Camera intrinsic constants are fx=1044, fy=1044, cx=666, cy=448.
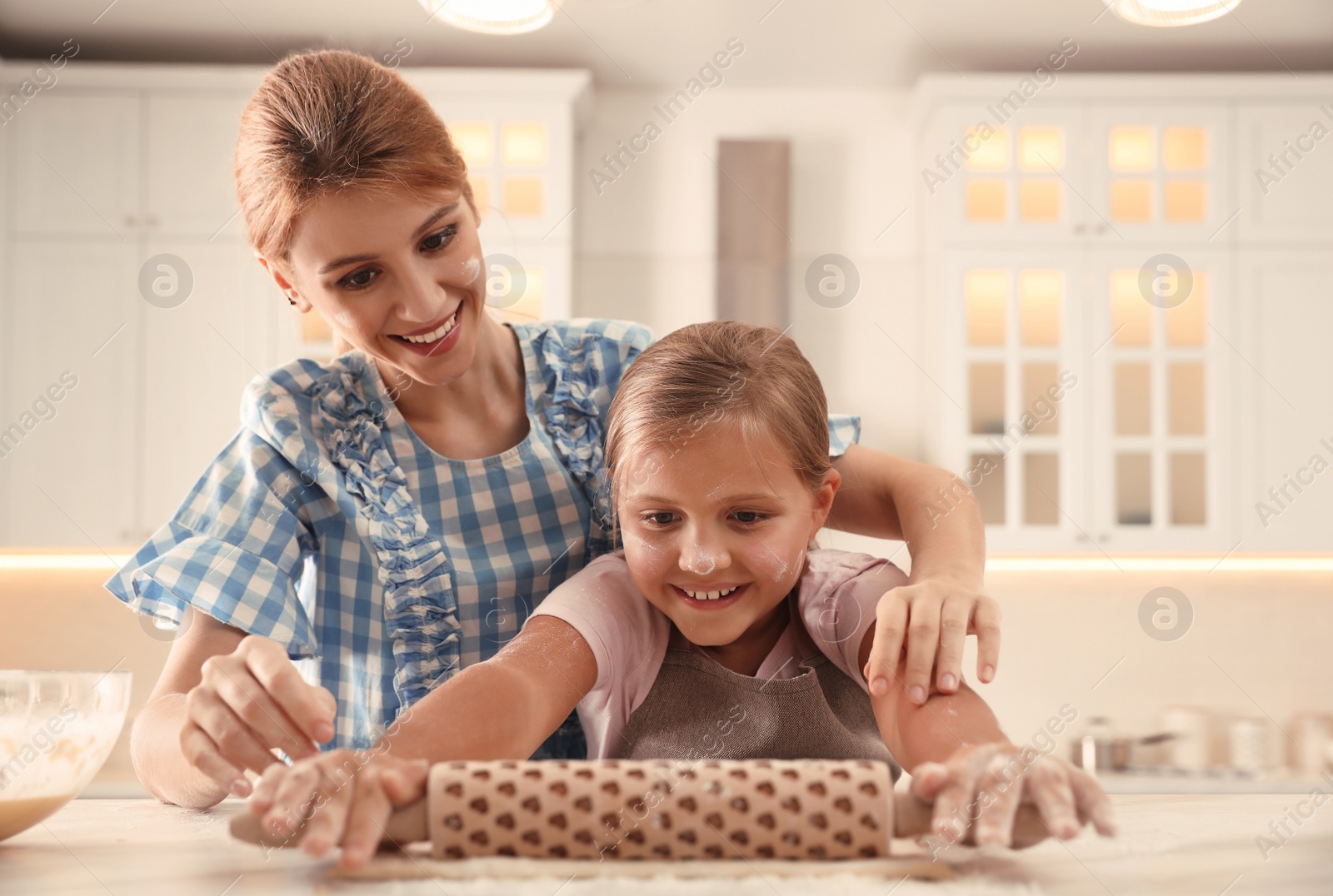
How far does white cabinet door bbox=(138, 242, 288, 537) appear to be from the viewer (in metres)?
2.60

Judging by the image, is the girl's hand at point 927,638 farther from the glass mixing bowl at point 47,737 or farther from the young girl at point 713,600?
the glass mixing bowl at point 47,737

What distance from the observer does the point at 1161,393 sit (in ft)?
8.54

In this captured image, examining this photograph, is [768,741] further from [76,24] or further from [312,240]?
[76,24]

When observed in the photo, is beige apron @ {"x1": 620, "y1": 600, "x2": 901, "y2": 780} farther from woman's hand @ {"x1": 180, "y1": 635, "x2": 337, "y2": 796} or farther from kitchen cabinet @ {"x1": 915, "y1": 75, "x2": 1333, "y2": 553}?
kitchen cabinet @ {"x1": 915, "y1": 75, "x2": 1333, "y2": 553}

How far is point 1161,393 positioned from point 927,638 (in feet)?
7.45

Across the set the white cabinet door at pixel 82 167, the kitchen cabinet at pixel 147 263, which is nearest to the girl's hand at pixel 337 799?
the kitchen cabinet at pixel 147 263

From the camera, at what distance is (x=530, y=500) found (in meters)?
0.94

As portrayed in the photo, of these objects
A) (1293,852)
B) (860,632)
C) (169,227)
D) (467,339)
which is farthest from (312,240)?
(169,227)

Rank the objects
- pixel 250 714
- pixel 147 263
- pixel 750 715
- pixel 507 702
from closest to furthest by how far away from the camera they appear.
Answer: pixel 250 714
pixel 507 702
pixel 750 715
pixel 147 263

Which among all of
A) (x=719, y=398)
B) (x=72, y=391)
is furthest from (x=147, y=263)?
(x=719, y=398)

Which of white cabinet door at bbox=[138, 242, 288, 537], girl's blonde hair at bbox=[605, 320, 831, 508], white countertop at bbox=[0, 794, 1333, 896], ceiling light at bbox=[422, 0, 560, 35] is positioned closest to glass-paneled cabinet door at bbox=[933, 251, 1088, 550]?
ceiling light at bbox=[422, 0, 560, 35]

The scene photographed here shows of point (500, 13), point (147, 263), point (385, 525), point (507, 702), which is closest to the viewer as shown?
point (507, 702)

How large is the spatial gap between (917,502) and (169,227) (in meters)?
2.37

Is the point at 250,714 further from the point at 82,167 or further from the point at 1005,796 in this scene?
the point at 82,167
